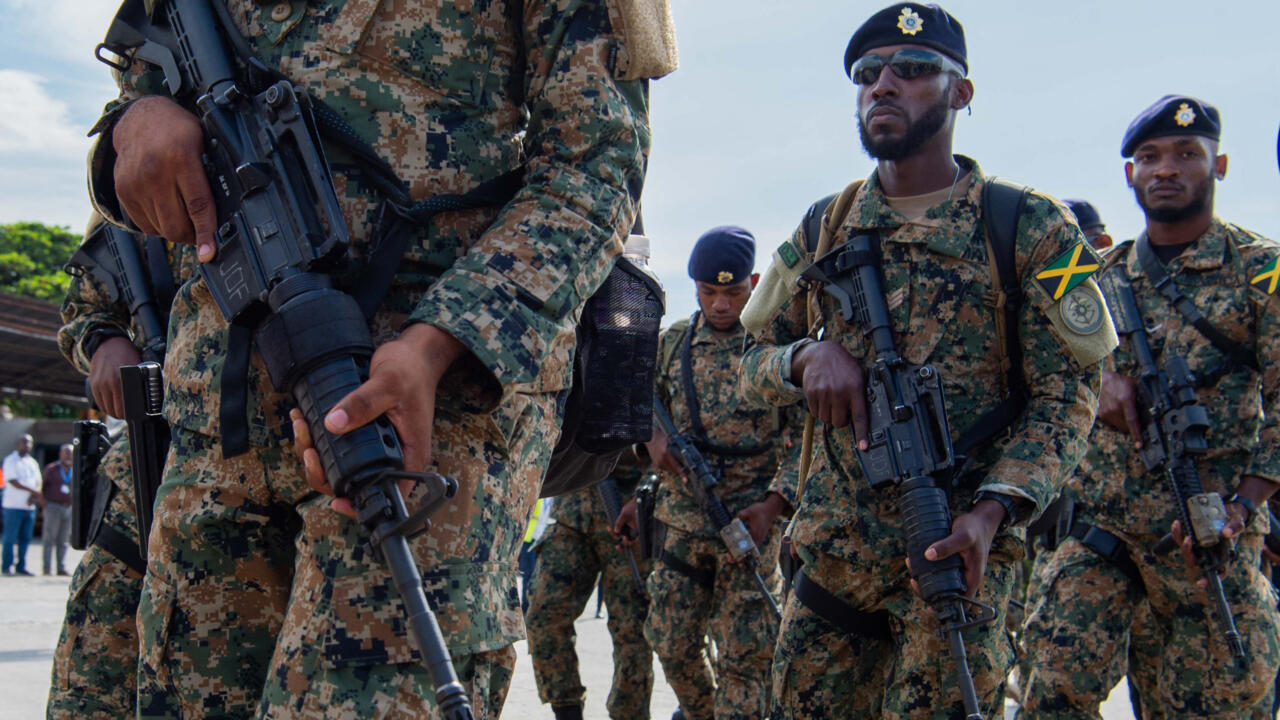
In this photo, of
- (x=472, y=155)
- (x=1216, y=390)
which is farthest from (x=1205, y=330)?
(x=472, y=155)

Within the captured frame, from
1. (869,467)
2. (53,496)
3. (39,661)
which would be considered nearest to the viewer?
(869,467)

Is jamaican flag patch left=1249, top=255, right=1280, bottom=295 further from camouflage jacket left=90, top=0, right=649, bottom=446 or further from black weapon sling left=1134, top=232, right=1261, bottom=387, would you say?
camouflage jacket left=90, top=0, right=649, bottom=446

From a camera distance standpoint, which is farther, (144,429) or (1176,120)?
(1176,120)

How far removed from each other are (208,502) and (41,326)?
26151mm

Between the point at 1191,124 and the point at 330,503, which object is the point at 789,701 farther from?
the point at 1191,124

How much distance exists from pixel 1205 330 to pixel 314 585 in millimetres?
4210

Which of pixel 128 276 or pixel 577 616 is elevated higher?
pixel 128 276

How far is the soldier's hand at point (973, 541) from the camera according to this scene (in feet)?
9.47

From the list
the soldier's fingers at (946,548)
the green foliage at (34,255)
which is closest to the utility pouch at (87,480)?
the soldier's fingers at (946,548)

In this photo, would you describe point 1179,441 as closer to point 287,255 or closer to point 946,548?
point 946,548

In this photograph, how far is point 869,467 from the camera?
3.19 m

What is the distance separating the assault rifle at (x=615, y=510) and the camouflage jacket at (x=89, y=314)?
3.47 meters

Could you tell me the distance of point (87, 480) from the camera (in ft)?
12.0

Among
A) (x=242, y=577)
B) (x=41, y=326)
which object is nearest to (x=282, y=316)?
(x=242, y=577)
